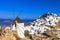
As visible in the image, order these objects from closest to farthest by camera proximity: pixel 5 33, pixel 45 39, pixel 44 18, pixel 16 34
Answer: pixel 5 33, pixel 16 34, pixel 45 39, pixel 44 18

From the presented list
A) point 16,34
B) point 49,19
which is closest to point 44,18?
point 49,19

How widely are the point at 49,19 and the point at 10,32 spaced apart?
5.96 meters

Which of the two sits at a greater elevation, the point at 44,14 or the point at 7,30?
the point at 44,14

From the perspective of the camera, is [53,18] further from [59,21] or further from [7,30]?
[7,30]

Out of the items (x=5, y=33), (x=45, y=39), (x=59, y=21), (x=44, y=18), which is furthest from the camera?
(x=44, y=18)

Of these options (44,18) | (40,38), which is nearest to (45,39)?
(40,38)

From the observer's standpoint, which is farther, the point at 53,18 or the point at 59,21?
the point at 53,18

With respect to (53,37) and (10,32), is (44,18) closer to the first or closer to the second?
(53,37)

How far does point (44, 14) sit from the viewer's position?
37.1 ft

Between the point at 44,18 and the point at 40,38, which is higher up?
the point at 44,18

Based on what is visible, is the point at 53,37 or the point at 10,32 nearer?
the point at 10,32

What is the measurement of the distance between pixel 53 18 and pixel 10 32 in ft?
21.1

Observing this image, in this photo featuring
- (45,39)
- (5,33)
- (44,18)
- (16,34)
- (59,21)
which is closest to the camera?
(5,33)

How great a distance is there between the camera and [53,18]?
1091 centimetres
